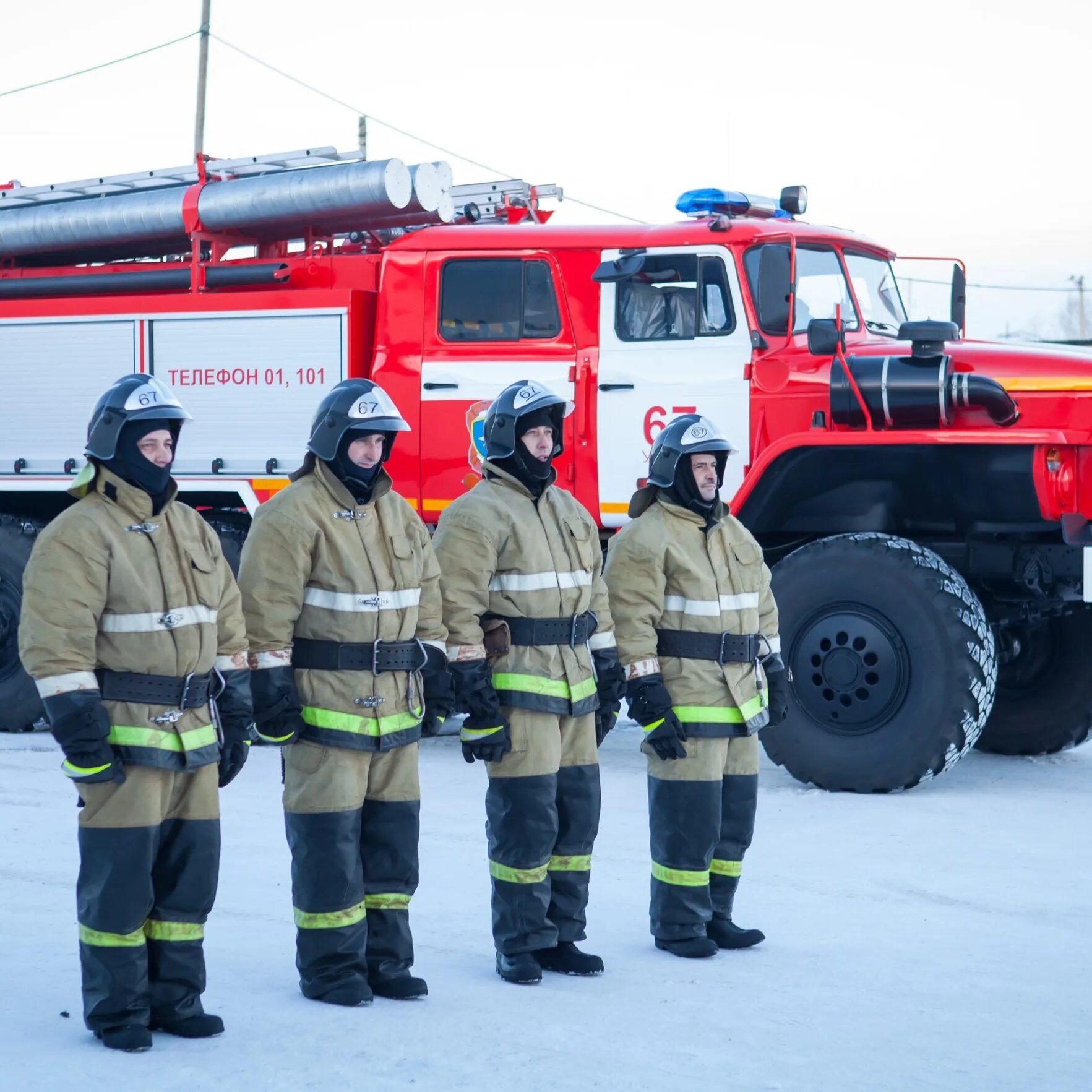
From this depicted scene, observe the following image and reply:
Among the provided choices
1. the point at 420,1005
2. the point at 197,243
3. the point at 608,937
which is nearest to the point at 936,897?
the point at 608,937

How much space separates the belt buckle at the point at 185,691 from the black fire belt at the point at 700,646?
1696 millimetres

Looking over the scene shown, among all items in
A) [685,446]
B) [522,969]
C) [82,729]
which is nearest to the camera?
[82,729]

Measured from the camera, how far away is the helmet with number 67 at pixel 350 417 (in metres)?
4.88

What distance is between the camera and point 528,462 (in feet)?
17.5

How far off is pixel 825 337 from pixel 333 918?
14.2 ft

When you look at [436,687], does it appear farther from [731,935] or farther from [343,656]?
[731,935]

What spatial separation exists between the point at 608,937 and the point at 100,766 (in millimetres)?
2038

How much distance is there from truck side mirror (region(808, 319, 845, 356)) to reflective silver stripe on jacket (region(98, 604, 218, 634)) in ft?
14.1

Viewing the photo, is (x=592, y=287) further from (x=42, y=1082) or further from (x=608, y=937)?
(x=42, y=1082)

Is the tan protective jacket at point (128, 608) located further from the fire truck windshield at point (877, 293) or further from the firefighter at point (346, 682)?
the fire truck windshield at point (877, 293)

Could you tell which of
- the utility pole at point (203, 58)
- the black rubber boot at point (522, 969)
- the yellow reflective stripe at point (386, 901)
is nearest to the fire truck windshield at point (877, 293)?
the black rubber boot at point (522, 969)

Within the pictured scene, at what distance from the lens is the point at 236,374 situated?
9281mm

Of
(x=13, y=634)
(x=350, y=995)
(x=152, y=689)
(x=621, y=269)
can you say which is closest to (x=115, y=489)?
(x=152, y=689)

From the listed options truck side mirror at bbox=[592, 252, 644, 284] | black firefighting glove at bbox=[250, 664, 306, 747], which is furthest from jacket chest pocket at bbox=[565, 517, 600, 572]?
truck side mirror at bbox=[592, 252, 644, 284]
